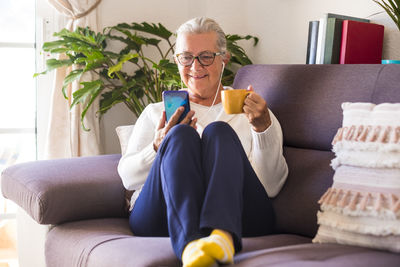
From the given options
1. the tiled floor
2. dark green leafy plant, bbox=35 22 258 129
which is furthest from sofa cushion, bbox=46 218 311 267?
the tiled floor

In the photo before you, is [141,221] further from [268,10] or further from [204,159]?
[268,10]

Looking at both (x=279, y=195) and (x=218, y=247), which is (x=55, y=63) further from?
(x=218, y=247)

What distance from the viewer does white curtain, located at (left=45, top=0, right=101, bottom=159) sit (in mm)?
2994

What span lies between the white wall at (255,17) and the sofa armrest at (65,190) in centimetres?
113

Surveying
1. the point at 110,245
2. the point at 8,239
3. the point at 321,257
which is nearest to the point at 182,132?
the point at 110,245

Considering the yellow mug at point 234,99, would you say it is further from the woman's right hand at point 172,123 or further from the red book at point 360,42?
the red book at point 360,42

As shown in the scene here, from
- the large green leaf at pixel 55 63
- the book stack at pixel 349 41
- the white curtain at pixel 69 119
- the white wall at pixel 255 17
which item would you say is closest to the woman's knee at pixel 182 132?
the book stack at pixel 349 41

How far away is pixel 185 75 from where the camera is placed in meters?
1.96

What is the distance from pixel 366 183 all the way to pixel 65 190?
39.8 inches

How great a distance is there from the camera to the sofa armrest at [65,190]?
6.09 feet

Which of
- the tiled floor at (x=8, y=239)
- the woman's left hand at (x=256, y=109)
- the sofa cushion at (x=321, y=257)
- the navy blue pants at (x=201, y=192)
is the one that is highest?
the woman's left hand at (x=256, y=109)

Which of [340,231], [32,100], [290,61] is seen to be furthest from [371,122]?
[32,100]

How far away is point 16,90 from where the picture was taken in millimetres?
3213

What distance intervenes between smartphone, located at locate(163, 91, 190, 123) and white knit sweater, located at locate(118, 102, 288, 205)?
0.44 feet
